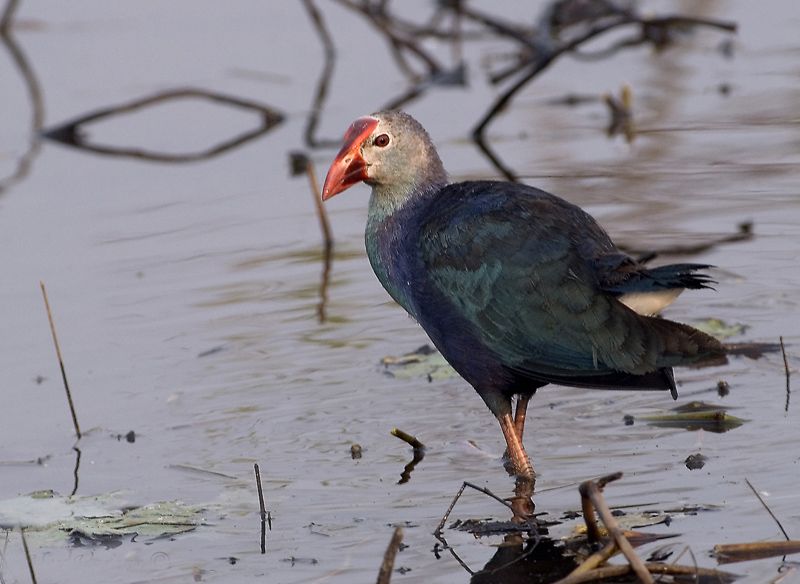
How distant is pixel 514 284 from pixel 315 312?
76.3 inches

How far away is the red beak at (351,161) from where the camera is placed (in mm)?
4703

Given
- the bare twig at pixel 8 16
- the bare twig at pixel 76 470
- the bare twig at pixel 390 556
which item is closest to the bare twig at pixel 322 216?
the bare twig at pixel 76 470

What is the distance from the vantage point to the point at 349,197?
7.70 metres

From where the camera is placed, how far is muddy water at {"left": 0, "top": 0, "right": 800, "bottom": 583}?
405cm

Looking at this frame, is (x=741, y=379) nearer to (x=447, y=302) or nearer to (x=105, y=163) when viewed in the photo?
(x=447, y=302)

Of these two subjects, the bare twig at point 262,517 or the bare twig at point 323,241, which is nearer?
the bare twig at point 262,517

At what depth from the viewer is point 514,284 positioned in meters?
4.23

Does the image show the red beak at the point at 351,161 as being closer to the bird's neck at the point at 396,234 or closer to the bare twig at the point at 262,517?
the bird's neck at the point at 396,234

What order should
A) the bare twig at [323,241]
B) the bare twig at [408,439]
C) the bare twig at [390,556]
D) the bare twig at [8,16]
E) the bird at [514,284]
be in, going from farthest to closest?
1. the bare twig at [8,16]
2. the bare twig at [323,241]
3. the bare twig at [408,439]
4. the bird at [514,284]
5. the bare twig at [390,556]

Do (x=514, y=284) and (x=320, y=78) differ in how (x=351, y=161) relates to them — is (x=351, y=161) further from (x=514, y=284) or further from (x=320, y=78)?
(x=320, y=78)

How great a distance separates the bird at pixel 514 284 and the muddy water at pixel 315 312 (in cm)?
31

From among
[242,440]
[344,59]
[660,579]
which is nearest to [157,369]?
[242,440]

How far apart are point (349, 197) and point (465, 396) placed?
2743mm

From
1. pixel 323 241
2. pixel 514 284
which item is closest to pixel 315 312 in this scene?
pixel 323 241
